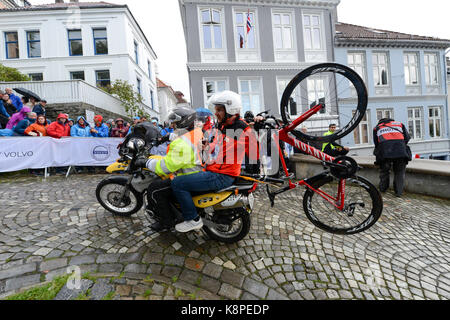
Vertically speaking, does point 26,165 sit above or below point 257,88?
below

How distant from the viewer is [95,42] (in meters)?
19.4

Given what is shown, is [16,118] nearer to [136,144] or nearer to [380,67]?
[136,144]

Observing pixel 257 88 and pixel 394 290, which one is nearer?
pixel 394 290

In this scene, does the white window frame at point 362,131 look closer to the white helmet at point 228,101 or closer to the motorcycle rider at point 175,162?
the white helmet at point 228,101

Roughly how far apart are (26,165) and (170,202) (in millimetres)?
6281

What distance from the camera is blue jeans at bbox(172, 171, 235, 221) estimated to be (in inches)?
92.4

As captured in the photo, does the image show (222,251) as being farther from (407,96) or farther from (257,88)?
(407,96)

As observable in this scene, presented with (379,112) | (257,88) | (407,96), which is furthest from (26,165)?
(407,96)

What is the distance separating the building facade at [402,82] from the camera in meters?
15.5

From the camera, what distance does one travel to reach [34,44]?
19.1 metres

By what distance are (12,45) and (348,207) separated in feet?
93.6

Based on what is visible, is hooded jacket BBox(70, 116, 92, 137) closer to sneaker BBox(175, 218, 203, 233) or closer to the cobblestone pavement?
the cobblestone pavement

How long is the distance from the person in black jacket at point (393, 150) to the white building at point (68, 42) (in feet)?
65.3

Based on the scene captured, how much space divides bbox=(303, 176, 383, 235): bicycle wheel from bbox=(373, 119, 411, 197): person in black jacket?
2862 mm
